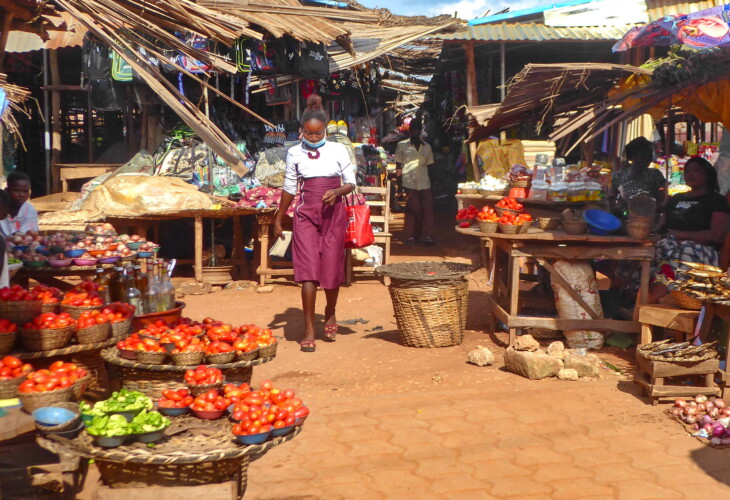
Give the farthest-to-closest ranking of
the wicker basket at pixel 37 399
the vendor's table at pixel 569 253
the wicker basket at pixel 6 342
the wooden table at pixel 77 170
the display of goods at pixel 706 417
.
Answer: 1. the wooden table at pixel 77 170
2. the vendor's table at pixel 569 253
3. the display of goods at pixel 706 417
4. the wicker basket at pixel 6 342
5. the wicker basket at pixel 37 399

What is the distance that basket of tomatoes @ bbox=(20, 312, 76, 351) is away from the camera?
4223 millimetres

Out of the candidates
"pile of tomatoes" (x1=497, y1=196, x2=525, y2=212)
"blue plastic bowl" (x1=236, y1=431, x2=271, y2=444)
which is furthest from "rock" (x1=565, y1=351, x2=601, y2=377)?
"blue plastic bowl" (x1=236, y1=431, x2=271, y2=444)

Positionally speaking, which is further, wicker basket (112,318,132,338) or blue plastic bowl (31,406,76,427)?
wicker basket (112,318,132,338)

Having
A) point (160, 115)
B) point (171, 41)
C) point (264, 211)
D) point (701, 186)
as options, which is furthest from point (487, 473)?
point (160, 115)

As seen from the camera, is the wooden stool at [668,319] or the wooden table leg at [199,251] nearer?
the wooden stool at [668,319]

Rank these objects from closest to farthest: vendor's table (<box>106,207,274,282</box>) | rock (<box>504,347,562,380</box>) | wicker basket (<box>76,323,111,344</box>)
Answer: wicker basket (<box>76,323,111,344</box>)
rock (<box>504,347,562,380</box>)
vendor's table (<box>106,207,274,282</box>)

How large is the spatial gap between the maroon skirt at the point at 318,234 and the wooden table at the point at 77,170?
20.4 ft

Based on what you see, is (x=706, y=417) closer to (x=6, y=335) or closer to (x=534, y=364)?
(x=534, y=364)

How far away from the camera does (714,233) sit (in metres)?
6.64

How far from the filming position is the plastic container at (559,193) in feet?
24.3

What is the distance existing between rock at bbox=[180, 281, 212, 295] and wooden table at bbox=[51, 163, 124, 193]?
3.14 metres

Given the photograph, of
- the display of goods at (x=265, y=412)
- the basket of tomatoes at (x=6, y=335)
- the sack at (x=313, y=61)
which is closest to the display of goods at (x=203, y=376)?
the display of goods at (x=265, y=412)

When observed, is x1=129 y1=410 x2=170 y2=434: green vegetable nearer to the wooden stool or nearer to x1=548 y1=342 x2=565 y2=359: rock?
x1=548 y1=342 x2=565 y2=359: rock

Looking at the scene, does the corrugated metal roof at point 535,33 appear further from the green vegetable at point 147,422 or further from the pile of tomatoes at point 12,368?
the green vegetable at point 147,422
